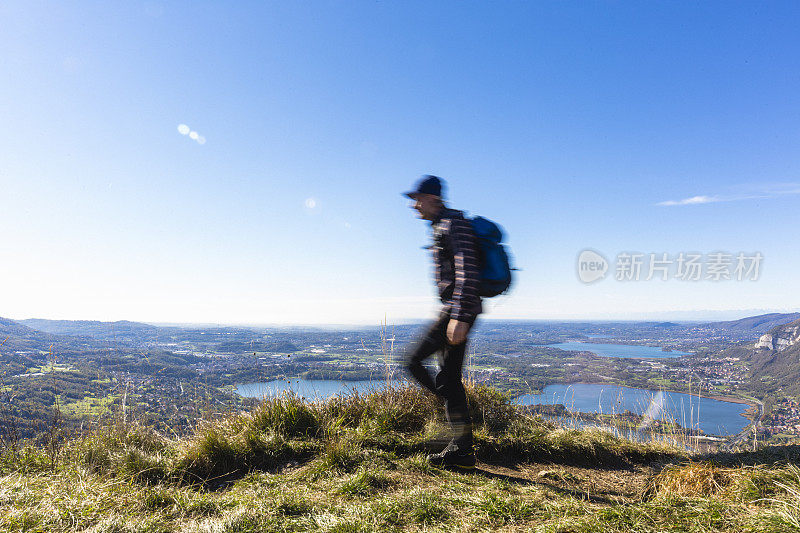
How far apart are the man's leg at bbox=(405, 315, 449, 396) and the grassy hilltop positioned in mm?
643

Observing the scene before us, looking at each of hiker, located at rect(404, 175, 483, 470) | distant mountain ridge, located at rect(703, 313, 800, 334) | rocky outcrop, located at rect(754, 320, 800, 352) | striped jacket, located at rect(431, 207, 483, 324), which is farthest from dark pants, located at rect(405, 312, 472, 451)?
distant mountain ridge, located at rect(703, 313, 800, 334)

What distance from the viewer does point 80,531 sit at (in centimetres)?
185

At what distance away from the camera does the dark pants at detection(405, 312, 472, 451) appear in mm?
3000

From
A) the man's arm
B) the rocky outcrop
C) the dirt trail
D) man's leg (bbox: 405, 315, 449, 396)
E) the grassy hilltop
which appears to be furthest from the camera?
the rocky outcrop

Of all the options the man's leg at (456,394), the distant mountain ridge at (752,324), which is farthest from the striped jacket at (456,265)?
the distant mountain ridge at (752,324)

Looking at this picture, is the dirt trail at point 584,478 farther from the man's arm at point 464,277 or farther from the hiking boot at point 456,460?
the man's arm at point 464,277

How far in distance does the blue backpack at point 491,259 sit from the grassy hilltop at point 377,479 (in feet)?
5.00

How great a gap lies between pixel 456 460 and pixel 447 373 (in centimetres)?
74

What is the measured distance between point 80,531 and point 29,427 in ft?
9.13

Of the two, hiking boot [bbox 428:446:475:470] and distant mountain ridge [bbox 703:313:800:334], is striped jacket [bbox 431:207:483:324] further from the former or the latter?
distant mountain ridge [bbox 703:313:800:334]

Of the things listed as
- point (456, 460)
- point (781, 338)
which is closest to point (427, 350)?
point (456, 460)

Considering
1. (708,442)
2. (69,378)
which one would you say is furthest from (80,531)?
(69,378)

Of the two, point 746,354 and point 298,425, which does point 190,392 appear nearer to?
point 298,425

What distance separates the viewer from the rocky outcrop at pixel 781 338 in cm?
6609
